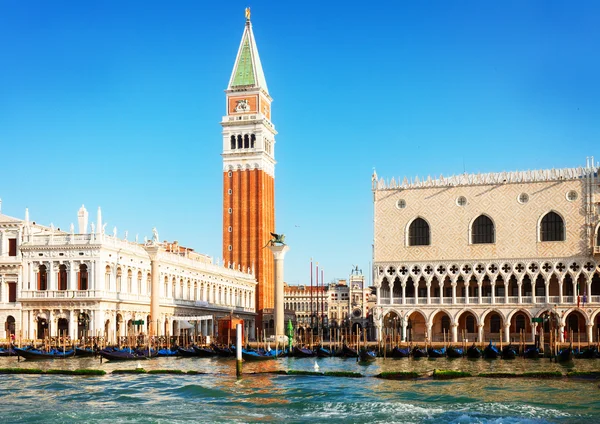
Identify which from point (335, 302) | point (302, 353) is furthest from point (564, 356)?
point (335, 302)

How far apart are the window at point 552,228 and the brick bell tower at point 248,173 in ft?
87.6

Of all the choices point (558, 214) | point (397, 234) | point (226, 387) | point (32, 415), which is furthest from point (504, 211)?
point (32, 415)

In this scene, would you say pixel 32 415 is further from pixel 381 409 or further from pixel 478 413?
pixel 478 413

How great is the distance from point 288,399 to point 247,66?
52991mm

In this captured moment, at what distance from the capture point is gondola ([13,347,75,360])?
1467 inches

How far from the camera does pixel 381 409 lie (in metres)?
21.9

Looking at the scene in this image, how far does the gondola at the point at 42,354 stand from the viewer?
3725 centimetres

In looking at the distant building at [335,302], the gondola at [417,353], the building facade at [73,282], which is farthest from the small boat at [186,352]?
the distant building at [335,302]

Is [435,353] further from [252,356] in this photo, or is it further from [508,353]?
[252,356]

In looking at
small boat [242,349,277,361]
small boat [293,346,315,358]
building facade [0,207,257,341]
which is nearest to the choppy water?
small boat [242,349,277,361]

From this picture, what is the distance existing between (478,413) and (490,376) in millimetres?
7312

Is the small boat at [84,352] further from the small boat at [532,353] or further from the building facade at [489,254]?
the small boat at [532,353]

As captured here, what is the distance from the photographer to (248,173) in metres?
70.6

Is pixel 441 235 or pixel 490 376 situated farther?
pixel 441 235
